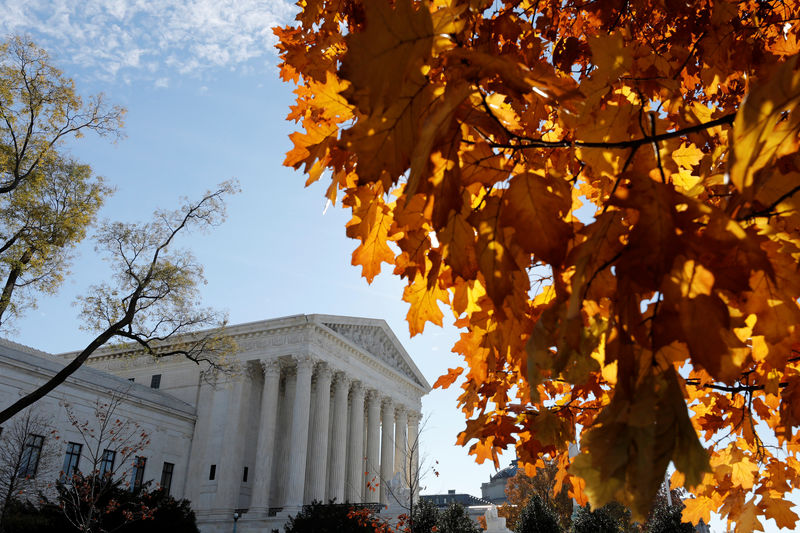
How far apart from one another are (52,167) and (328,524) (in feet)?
61.5

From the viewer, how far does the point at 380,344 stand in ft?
136

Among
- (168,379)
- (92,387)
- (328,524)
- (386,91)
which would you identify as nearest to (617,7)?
(386,91)

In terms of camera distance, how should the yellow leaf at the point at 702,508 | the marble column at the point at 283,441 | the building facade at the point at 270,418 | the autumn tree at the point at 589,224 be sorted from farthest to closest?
the marble column at the point at 283,441
the building facade at the point at 270,418
the yellow leaf at the point at 702,508
the autumn tree at the point at 589,224

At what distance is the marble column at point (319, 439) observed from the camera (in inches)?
1259

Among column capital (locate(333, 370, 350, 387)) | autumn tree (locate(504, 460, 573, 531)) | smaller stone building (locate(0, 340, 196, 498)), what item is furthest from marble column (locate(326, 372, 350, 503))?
autumn tree (locate(504, 460, 573, 531))

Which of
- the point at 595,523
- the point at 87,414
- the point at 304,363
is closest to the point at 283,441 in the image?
the point at 304,363

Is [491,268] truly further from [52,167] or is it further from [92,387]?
[92,387]

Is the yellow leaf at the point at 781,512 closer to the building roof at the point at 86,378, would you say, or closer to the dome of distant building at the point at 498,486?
the building roof at the point at 86,378

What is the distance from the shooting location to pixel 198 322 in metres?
19.0

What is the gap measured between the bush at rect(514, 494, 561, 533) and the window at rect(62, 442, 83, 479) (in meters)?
21.3

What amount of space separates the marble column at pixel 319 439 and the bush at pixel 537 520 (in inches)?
556

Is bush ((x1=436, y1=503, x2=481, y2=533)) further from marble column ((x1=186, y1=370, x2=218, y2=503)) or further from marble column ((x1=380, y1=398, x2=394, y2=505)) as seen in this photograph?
marble column ((x1=380, y1=398, x2=394, y2=505))

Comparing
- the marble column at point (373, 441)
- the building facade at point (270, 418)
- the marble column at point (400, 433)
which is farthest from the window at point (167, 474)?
the marble column at point (400, 433)

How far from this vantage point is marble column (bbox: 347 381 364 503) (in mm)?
36781
